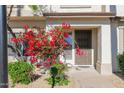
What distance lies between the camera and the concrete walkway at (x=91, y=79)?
11.2 metres

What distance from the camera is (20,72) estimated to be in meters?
10.9

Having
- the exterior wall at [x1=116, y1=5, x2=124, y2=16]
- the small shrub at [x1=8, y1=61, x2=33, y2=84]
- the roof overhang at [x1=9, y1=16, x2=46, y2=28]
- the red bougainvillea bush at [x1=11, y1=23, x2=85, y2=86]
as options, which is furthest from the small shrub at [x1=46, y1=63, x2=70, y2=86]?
the exterior wall at [x1=116, y1=5, x2=124, y2=16]

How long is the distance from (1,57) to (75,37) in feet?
44.1

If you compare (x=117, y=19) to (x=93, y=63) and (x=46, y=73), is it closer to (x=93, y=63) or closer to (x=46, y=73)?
(x=93, y=63)

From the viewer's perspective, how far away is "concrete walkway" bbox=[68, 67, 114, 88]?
1118 centimetres

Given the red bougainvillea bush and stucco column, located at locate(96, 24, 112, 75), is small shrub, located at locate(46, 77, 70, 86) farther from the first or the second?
stucco column, located at locate(96, 24, 112, 75)

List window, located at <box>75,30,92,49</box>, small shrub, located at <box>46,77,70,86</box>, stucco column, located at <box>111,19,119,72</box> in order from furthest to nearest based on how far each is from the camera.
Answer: window, located at <box>75,30,92,49</box> < stucco column, located at <box>111,19,119,72</box> < small shrub, located at <box>46,77,70,86</box>

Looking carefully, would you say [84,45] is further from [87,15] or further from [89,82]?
[89,82]

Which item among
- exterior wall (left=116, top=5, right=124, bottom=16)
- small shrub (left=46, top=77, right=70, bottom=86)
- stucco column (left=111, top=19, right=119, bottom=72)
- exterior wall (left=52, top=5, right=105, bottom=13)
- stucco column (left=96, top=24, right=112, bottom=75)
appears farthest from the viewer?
exterior wall (left=52, top=5, right=105, bottom=13)

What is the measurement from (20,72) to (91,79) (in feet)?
11.9

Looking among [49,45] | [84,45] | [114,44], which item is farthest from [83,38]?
[49,45]

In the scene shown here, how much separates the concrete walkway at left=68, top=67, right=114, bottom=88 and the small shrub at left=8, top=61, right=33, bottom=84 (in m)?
2.04

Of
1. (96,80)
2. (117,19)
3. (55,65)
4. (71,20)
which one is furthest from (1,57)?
(117,19)

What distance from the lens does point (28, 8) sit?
16422 mm
